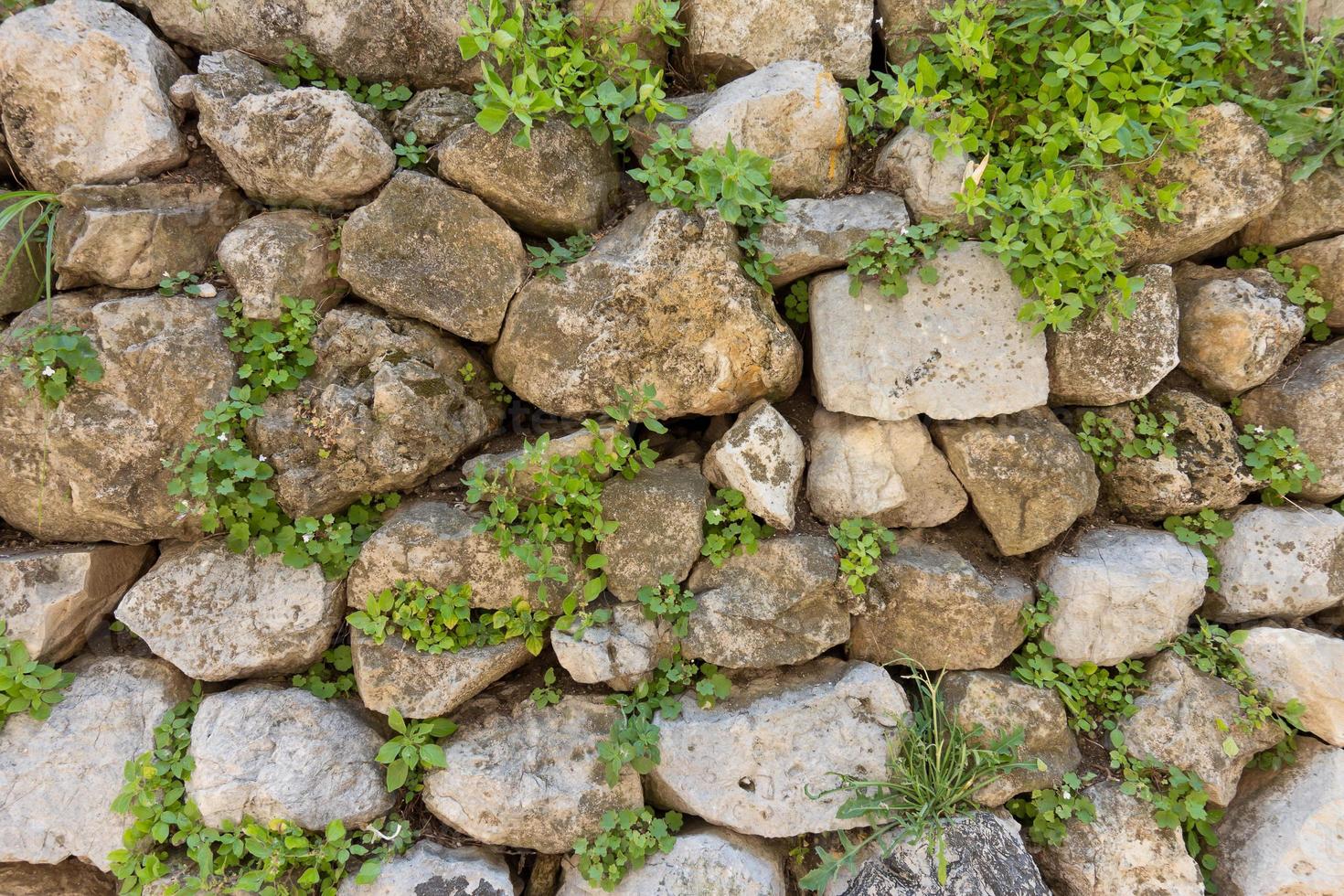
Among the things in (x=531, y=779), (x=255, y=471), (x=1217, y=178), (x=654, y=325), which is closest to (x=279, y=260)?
(x=255, y=471)

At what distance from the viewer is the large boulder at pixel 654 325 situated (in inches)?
114

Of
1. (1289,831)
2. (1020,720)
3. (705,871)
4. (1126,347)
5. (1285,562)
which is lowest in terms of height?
(705,871)

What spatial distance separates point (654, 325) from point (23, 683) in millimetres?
2613

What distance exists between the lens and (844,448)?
10.1 feet

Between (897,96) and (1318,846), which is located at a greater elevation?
(897,96)

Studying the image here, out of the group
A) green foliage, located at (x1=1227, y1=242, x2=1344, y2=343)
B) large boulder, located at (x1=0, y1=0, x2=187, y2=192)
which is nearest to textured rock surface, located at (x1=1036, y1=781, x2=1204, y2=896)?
green foliage, located at (x1=1227, y1=242, x2=1344, y2=343)

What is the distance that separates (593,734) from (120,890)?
1713 mm

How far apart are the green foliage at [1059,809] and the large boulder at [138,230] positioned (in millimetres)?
3799

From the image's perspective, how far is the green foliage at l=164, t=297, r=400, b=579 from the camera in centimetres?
279

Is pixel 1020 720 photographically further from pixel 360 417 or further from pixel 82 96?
pixel 82 96

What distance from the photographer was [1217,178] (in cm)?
Result: 299

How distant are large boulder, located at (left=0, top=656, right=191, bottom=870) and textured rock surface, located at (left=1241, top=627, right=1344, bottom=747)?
4205 mm

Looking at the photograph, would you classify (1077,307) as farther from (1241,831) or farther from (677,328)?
(1241,831)

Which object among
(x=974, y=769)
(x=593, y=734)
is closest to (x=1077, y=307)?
(x=974, y=769)
